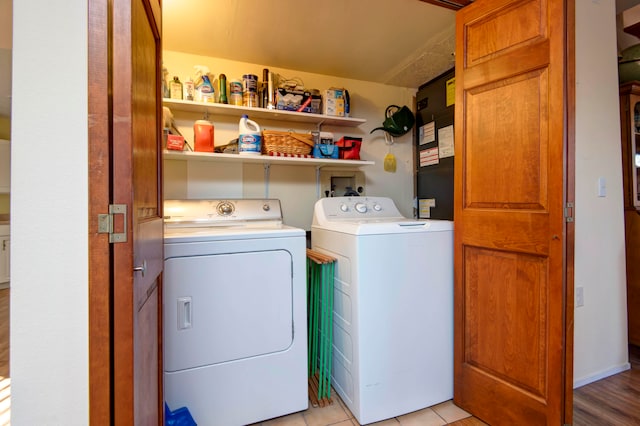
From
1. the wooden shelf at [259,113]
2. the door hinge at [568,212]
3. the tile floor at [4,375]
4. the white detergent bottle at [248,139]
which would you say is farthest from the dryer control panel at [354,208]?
the tile floor at [4,375]

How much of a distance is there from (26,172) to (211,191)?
65.2 inches

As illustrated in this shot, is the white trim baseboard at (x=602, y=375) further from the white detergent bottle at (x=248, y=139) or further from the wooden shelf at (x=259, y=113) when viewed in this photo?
the white detergent bottle at (x=248, y=139)

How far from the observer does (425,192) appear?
8.75 ft

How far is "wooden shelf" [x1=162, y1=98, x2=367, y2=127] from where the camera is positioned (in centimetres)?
203

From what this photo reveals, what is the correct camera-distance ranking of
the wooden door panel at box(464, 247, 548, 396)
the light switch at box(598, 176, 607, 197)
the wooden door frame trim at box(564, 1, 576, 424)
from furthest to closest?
the light switch at box(598, 176, 607, 197) → the wooden door panel at box(464, 247, 548, 396) → the wooden door frame trim at box(564, 1, 576, 424)

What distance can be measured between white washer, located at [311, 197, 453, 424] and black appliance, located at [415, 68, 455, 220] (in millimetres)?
910

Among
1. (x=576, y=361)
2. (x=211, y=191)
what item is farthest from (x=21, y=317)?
(x=576, y=361)

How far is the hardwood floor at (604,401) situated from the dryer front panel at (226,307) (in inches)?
39.0

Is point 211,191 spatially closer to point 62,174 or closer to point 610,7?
point 62,174

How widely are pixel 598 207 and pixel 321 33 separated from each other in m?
2.10

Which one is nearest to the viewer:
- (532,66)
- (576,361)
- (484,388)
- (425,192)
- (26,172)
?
(26,172)

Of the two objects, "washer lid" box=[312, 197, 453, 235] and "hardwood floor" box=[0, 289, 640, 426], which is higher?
"washer lid" box=[312, 197, 453, 235]

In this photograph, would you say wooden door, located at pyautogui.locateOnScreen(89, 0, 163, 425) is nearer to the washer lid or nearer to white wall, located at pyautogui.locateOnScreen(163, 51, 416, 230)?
the washer lid

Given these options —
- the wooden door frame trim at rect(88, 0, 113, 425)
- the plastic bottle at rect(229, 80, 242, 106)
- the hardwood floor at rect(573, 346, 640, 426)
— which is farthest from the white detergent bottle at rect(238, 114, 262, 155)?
the hardwood floor at rect(573, 346, 640, 426)
